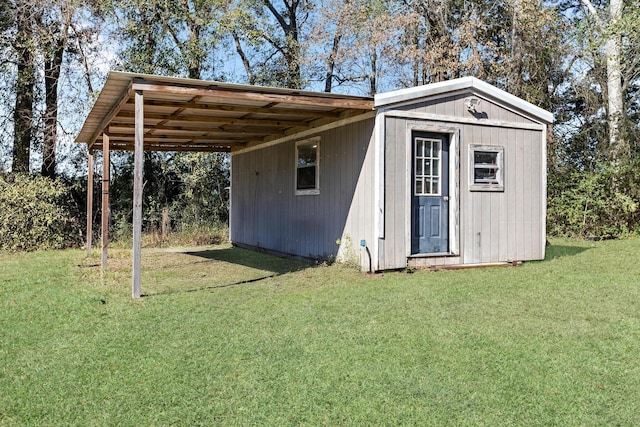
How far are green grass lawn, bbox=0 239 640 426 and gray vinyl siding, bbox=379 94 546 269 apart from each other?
0.85m

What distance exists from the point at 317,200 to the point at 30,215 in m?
6.09

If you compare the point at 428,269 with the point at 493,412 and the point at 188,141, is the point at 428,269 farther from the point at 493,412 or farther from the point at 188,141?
the point at 188,141

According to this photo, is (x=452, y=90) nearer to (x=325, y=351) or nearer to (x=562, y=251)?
(x=562, y=251)

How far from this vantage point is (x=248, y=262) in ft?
28.2

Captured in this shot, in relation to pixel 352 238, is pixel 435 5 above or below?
above

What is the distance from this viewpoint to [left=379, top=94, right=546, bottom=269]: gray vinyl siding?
22.6ft

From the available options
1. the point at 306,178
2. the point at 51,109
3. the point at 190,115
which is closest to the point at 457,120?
the point at 306,178

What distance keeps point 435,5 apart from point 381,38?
76.3 inches

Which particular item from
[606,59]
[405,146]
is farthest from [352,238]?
[606,59]

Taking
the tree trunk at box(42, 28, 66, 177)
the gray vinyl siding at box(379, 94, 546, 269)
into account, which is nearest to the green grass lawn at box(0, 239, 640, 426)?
the gray vinyl siding at box(379, 94, 546, 269)

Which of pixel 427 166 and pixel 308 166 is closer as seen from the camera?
pixel 427 166

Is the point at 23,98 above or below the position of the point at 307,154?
above

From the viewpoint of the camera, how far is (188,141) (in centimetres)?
1037

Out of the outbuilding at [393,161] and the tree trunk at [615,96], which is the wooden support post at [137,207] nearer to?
the outbuilding at [393,161]
